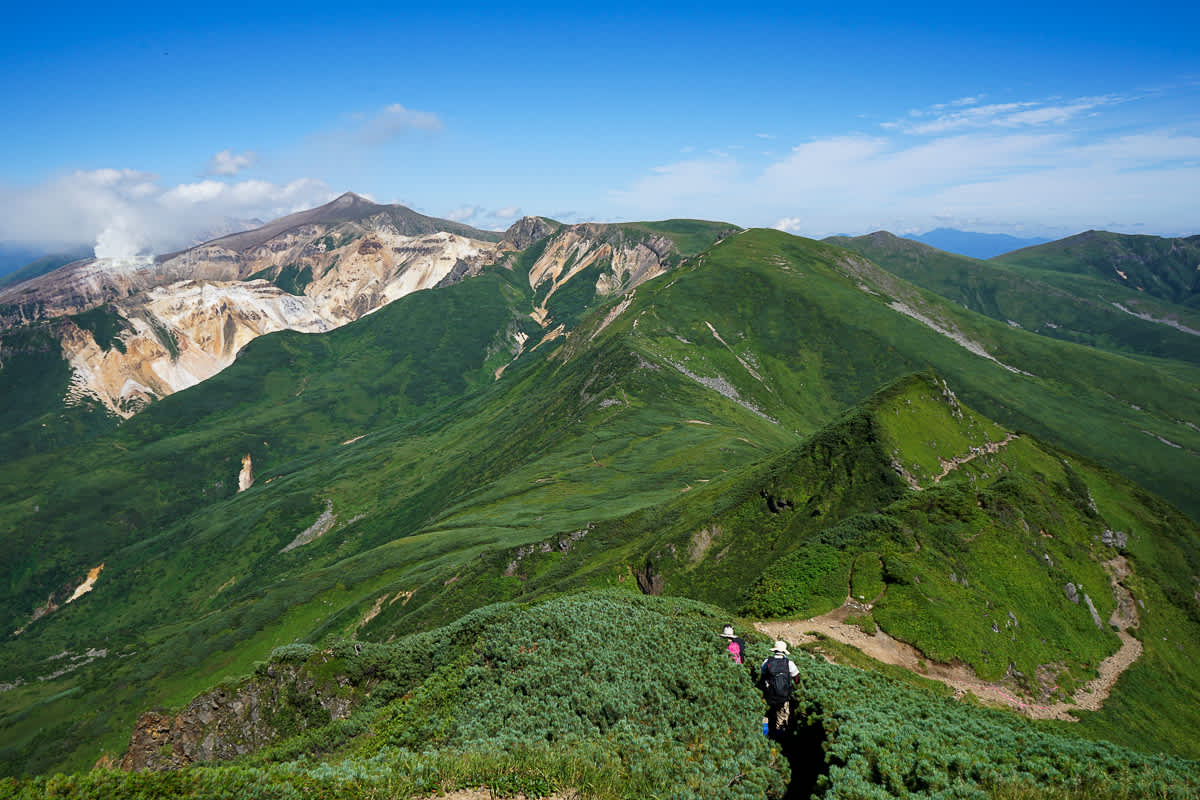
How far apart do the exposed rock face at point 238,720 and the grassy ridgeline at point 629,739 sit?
7.02 metres

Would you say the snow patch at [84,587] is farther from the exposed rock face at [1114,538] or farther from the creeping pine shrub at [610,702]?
the exposed rock face at [1114,538]

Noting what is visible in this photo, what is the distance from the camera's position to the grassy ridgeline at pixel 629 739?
18266 millimetres

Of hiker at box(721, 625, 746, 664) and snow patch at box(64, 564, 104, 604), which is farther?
snow patch at box(64, 564, 104, 604)

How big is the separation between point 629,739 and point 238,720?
31566 mm

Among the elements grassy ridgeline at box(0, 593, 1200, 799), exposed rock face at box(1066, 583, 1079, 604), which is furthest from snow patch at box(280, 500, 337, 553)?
exposed rock face at box(1066, 583, 1079, 604)

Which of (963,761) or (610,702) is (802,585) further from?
(963,761)

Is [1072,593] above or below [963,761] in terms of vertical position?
below

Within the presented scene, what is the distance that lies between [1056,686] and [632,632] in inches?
1359

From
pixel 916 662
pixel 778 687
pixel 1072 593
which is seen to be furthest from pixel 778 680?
pixel 1072 593

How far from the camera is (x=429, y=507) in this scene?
6762 inches

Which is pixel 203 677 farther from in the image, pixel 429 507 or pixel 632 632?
pixel 632 632

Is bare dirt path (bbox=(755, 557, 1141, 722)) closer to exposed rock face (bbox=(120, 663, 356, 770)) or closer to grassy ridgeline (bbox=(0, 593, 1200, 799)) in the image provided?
grassy ridgeline (bbox=(0, 593, 1200, 799))

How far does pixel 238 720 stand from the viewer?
38.8 m

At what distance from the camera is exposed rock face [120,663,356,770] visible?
37625 mm
